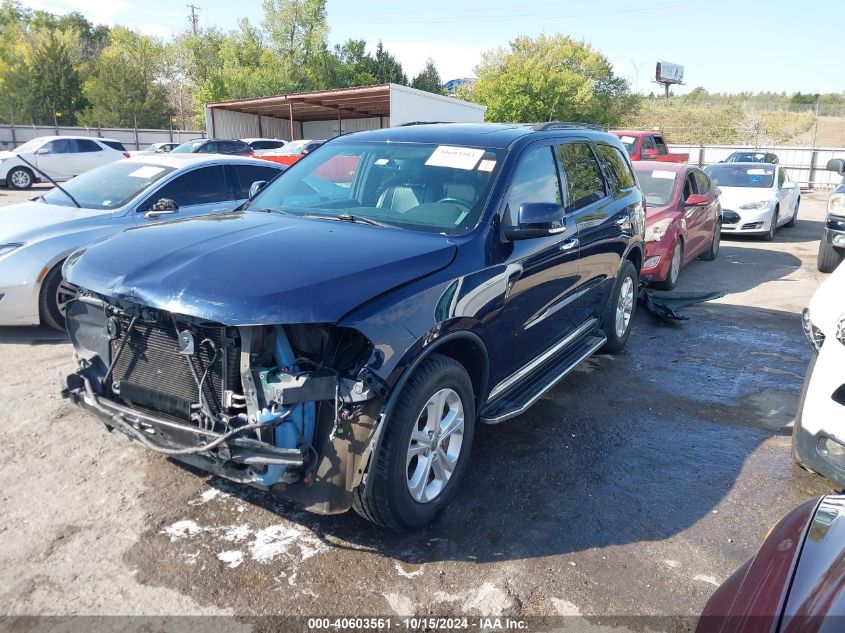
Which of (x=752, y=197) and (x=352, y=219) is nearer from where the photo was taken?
(x=352, y=219)

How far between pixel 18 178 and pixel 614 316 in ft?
70.7

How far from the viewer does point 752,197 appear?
1298 cm

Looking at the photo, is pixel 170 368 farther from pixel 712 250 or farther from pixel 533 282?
pixel 712 250

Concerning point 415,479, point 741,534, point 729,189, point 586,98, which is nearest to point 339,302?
point 415,479

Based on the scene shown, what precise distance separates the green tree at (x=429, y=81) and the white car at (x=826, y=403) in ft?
179

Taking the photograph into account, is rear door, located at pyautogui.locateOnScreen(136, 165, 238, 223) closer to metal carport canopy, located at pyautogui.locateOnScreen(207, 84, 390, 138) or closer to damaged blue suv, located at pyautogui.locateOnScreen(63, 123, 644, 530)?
damaged blue suv, located at pyautogui.locateOnScreen(63, 123, 644, 530)

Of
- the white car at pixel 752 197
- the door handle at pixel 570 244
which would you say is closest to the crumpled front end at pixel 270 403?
the door handle at pixel 570 244

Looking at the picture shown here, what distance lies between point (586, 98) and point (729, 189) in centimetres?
3333

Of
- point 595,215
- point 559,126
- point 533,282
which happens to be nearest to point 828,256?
point 595,215

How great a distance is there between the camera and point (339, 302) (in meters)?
2.67

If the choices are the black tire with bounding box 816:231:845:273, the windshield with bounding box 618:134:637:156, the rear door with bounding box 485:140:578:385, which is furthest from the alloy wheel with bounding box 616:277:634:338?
the windshield with bounding box 618:134:637:156

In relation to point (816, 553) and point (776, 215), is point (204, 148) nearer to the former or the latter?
point (776, 215)

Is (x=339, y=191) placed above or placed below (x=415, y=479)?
above

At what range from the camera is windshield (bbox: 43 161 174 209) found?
6.52 meters
